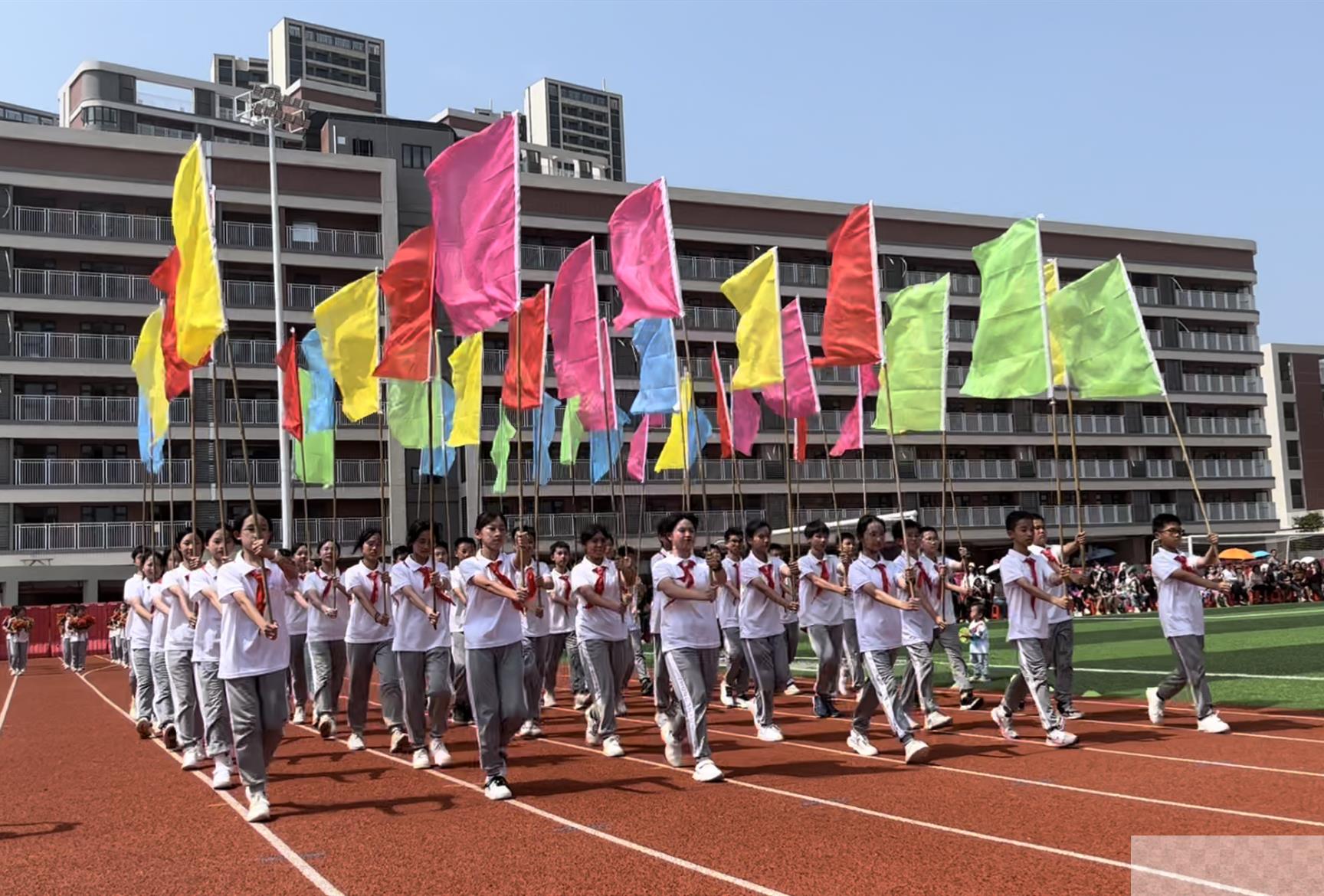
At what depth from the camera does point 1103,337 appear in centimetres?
1291

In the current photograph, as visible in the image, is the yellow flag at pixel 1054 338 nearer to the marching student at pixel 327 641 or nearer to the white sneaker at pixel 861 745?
the white sneaker at pixel 861 745

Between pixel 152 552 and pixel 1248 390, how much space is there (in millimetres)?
62674

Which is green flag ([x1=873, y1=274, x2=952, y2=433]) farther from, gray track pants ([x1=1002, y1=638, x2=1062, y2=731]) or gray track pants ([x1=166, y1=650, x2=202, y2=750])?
gray track pants ([x1=166, y1=650, x2=202, y2=750])

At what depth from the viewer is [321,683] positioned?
13586 millimetres

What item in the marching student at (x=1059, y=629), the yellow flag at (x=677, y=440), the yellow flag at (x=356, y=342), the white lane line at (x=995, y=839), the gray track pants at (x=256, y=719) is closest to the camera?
the white lane line at (x=995, y=839)

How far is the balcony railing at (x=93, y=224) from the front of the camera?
141 ft

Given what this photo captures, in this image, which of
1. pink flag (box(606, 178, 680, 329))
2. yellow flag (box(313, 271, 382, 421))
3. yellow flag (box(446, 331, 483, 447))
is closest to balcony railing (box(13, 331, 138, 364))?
yellow flag (box(446, 331, 483, 447))

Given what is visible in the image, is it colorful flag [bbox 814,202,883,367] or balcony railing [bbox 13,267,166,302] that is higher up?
balcony railing [bbox 13,267,166,302]

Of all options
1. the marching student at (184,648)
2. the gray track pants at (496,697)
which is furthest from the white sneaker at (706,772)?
the marching student at (184,648)

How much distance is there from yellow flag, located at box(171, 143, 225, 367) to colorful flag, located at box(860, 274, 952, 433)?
274 inches

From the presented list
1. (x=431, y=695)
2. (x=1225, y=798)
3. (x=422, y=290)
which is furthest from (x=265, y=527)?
(x=1225, y=798)

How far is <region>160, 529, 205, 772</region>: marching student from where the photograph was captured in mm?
11305

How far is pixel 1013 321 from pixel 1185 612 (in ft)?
11.3

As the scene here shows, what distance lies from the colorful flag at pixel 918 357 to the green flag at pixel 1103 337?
1.34 metres
